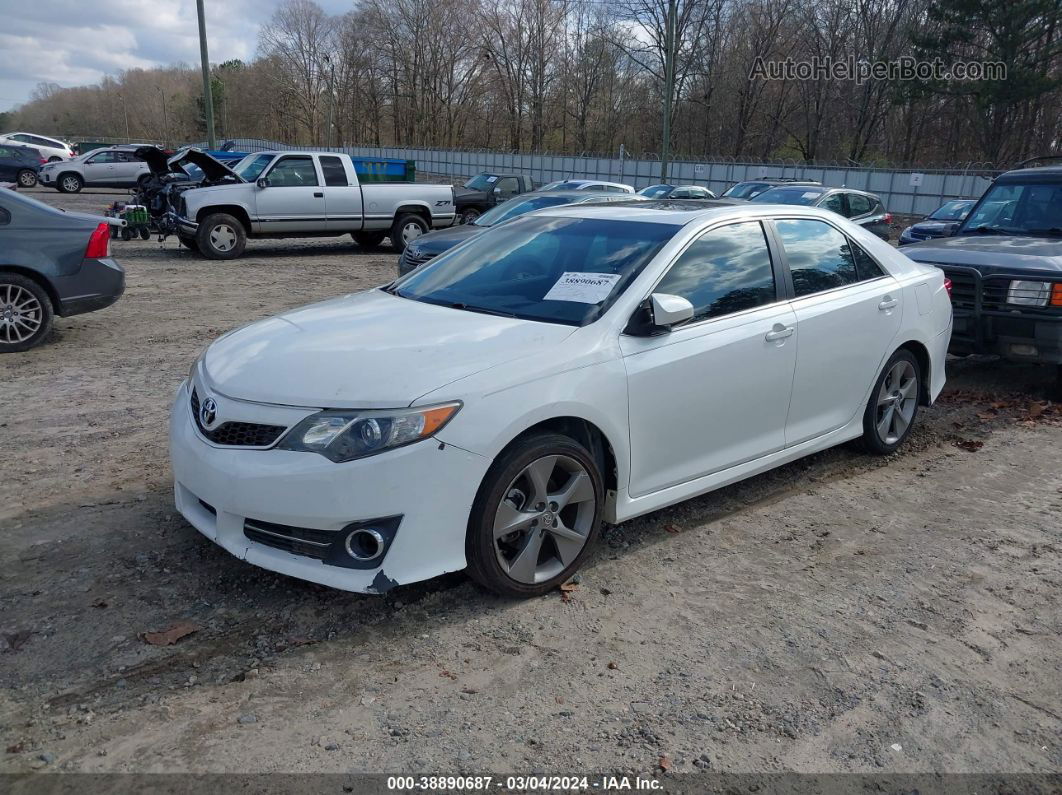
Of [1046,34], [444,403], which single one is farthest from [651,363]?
[1046,34]

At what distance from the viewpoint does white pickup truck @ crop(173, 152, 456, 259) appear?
15078mm

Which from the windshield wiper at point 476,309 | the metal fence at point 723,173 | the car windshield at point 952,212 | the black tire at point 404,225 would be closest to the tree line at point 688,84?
the metal fence at point 723,173

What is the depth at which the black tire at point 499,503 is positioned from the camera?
3348mm

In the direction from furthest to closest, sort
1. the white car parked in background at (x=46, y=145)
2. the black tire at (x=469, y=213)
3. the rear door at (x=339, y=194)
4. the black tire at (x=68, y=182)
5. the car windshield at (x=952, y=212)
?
1. the white car parked in background at (x=46, y=145)
2. the black tire at (x=68, y=182)
3. the black tire at (x=469, y=213)
4. the car windshield at (x=952, y=212)
5. the rear door at (x=339, y=194)

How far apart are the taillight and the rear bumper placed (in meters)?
0.05

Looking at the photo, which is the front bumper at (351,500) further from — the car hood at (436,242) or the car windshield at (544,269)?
the car hood at (436,242)

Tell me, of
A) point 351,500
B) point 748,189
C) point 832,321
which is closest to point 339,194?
point 748,189

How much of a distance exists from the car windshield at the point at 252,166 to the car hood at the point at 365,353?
13227mm

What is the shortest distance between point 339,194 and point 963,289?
12.0 m

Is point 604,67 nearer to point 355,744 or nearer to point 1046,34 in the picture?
point 1046,34

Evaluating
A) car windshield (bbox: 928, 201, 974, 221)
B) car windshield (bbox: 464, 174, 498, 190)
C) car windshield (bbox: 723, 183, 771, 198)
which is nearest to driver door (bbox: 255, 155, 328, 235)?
car windshield (bbox: 464, 174, 498, 190)

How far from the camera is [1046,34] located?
3806cm

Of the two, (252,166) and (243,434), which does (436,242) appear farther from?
(243,434)

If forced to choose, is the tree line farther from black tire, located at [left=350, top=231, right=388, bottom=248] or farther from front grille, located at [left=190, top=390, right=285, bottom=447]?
front grille, located at [left=190, top=390, right=285, bottom=447]
